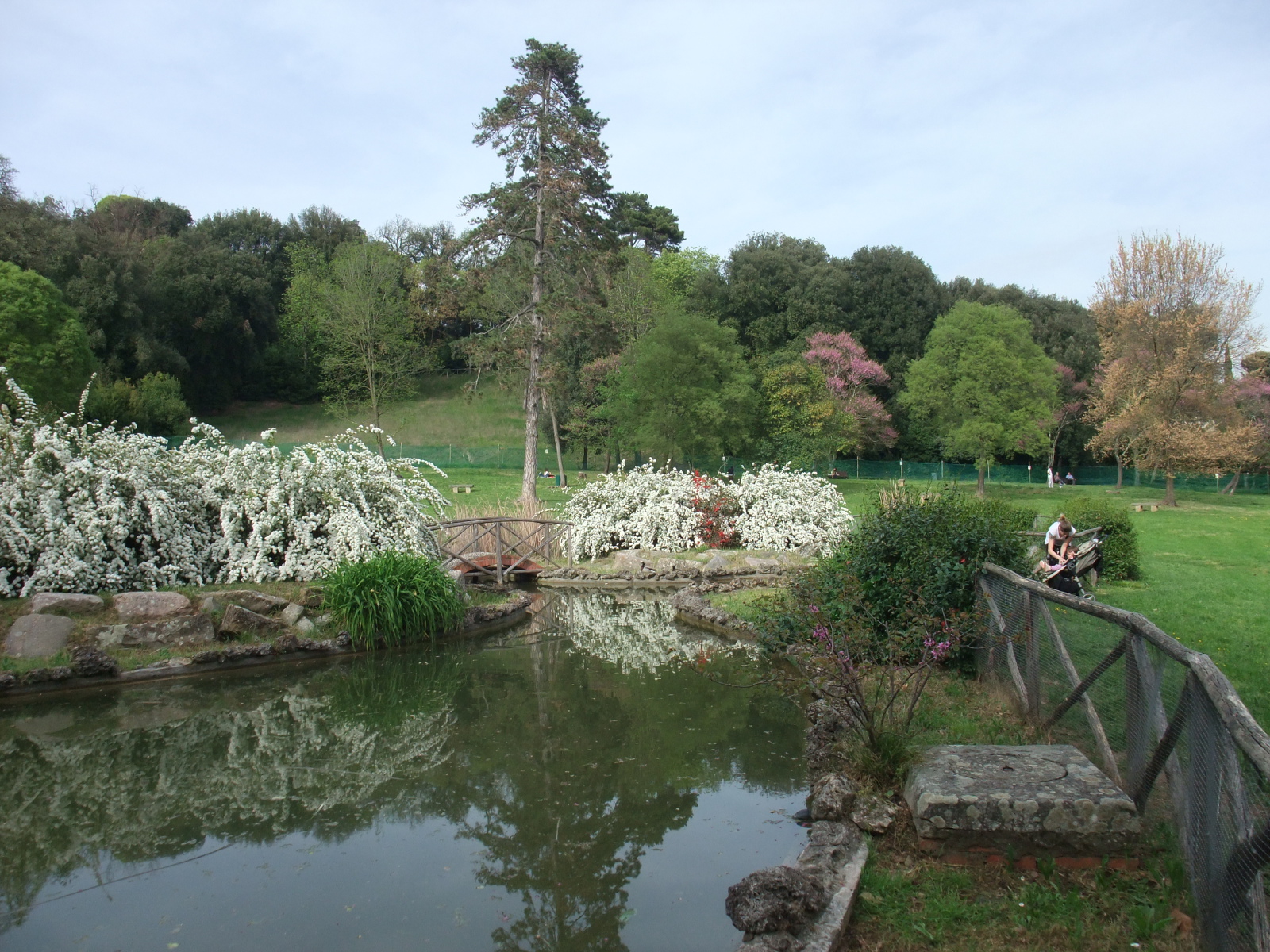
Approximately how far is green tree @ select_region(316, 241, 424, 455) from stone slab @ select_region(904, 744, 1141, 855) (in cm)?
3698

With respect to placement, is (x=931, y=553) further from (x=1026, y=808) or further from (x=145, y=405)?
(x=145, y=405)

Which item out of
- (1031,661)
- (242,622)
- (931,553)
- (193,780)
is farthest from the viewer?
(242,622)

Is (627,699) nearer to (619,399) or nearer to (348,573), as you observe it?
(348,573)

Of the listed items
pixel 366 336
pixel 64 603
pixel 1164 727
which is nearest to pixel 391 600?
pixel 64 603

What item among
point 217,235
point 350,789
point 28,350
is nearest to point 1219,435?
point 350,789

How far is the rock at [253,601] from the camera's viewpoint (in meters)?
10.0

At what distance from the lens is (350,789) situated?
20.1 ft

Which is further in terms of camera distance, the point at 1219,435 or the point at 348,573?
the point at 1219,435

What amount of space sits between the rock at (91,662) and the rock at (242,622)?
126cm

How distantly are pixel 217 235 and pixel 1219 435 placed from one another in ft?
199

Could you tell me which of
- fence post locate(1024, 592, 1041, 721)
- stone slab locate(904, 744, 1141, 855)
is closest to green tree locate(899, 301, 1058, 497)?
fence post locate(1024, 592, 1041, 721)

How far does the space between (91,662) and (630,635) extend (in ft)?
20.7

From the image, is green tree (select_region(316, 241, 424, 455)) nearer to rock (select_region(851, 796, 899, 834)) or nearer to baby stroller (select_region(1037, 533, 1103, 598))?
baby stroller (select_region(1037, 533, 1103, 598))

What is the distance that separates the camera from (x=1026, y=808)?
4191 mm
